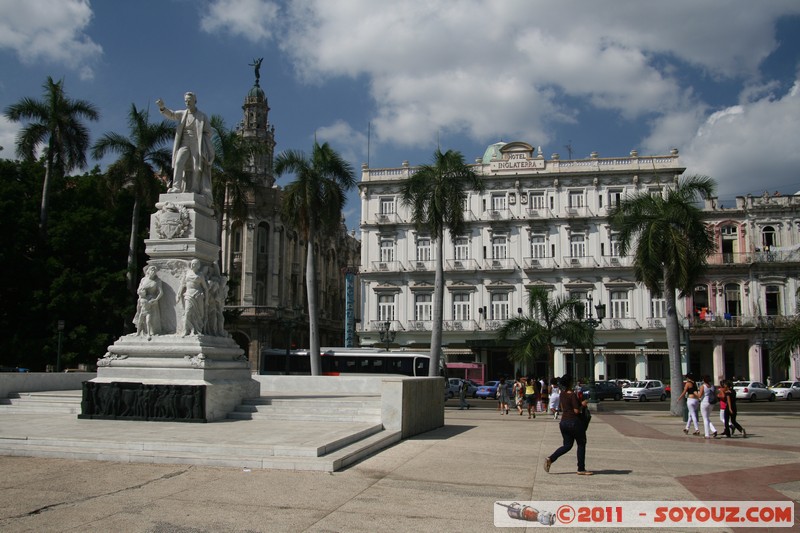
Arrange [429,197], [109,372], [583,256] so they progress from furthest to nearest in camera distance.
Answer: [583,256] → [429,197] → [109,372]

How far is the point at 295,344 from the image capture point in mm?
65250

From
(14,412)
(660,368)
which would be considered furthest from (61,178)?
(660,368)

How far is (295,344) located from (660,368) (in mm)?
32497

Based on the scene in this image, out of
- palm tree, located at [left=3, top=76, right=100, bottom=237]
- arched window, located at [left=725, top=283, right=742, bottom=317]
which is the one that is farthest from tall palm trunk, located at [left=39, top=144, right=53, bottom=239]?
arched window, located at [left=725, top=283, right=742, bottom=317]

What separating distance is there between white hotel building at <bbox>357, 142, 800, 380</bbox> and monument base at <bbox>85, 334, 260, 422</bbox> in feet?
121

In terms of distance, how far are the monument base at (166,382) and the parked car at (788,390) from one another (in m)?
36.4

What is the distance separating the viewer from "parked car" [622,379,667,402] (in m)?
39.0

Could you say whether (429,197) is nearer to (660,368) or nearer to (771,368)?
(660,368)

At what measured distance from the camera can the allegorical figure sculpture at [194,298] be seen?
15.6m

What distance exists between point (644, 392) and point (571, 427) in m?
31.8

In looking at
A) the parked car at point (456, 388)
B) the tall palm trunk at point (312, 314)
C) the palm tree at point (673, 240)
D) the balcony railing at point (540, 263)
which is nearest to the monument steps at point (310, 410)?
the palm tree at point (673, 240)

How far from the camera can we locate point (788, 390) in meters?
41.3

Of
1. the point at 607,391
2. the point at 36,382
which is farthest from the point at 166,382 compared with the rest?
the point at 607,391

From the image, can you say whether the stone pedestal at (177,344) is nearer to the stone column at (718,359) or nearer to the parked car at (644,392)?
the parked car at (644,392)
